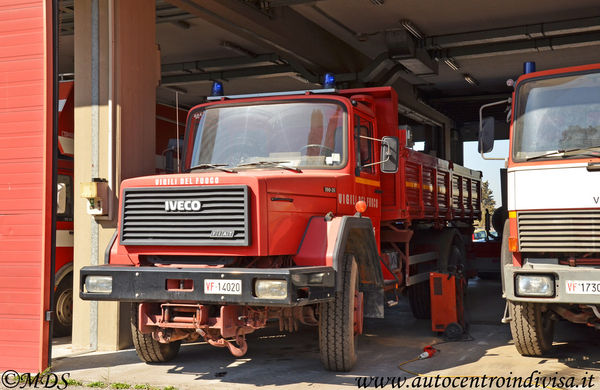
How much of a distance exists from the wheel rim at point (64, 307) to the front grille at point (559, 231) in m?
6.14

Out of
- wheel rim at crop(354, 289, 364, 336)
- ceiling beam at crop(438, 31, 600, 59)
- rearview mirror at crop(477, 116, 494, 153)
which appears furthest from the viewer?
ceiling beam at crop(438, 31, 600, 59)

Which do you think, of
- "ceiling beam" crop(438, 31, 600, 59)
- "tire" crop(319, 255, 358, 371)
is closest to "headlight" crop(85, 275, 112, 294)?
"tire" crop(319, 255, 358, 371)

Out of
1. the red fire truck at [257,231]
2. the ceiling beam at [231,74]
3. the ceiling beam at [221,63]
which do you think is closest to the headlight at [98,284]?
the red fire truck at [257,231]

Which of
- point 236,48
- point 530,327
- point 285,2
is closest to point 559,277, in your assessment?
point 530,327

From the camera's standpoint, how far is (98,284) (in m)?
6.59

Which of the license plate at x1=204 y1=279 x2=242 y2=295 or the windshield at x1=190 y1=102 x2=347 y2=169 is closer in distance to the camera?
the license plate at x1=204 y1=279 x2=242 y2=295

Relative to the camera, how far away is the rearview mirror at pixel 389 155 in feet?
24.4

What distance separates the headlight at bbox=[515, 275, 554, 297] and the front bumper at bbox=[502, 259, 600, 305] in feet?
0.11

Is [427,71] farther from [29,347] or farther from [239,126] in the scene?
[29,347]

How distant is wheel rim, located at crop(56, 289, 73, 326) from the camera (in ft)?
31.6

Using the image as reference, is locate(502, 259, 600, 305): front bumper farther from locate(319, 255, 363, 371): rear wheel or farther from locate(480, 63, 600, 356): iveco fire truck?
locate(319, 255, 363, 371): rear wheel

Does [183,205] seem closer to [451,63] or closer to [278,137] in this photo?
[278,137]

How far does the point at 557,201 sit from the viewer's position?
6629 millimetres

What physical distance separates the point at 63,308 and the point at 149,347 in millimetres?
2943
